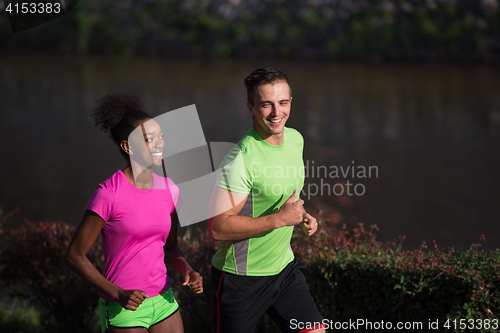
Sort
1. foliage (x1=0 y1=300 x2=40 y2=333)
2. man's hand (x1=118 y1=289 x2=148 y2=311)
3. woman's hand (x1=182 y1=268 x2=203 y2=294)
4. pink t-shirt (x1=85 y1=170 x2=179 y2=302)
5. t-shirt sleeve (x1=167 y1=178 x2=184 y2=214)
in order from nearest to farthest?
1. man's hand (x1=118 y1=289 x2=148 y2=311)
2. pink t-shirt (x1=85 y1=170 x2=179 y2=302)
3. woman's hand (x1=182 y1=268 x2=203 y2=294)
4. t-shirt sleeve (x1=167 y1=178 x2=184 y2=214)
5. foliage (x1=0 y1=300 x2=40 y2=333)

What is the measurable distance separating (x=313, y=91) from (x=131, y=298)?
547 inches

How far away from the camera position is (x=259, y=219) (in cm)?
278

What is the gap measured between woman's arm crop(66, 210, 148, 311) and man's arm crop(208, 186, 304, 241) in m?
0.50

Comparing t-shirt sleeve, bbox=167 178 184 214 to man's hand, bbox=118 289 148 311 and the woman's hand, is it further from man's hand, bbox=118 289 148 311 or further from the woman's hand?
man's hand, bbox=118 289 148 311

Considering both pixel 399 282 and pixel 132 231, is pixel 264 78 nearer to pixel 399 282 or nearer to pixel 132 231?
pixel 132 231

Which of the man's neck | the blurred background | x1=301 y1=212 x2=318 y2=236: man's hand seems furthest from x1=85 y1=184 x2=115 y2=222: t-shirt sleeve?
the blurred background

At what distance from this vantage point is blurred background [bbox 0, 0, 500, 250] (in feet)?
28.7

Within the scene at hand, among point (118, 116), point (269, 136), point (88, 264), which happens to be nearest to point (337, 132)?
point (269, 136)

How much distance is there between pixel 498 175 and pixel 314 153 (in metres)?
3.28

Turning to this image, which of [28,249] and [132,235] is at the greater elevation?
[132,235]

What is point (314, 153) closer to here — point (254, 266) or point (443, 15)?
point (254, 266)

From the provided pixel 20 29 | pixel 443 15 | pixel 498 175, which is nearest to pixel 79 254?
pixel 498 175

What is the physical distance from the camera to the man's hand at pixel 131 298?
252cm

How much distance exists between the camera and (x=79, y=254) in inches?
103
